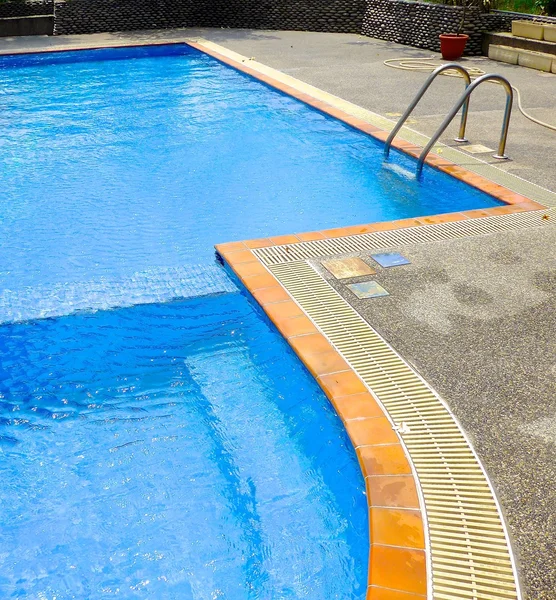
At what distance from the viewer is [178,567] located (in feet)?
9.19

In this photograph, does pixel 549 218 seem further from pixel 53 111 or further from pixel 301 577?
pixel 53 111

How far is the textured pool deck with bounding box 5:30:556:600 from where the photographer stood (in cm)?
249

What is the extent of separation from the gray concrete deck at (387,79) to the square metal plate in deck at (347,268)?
2.62 metres

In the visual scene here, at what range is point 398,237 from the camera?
205 inches

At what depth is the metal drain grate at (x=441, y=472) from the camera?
7.82 feet

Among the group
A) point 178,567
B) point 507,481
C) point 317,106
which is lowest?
point 178,567

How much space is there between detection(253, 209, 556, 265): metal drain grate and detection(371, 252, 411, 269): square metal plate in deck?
161mm

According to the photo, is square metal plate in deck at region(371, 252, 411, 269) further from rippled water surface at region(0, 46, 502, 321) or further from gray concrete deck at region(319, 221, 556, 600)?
rippled water surface at region(0, 46, 502, 321)

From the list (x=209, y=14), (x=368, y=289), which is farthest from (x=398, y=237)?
(x=209, y=14)

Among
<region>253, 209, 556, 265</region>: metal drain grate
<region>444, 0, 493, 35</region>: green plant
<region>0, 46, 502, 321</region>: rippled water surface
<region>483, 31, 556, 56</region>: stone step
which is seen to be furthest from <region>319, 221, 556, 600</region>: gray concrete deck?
<region>444, 0, 493, 35</region>: green plant

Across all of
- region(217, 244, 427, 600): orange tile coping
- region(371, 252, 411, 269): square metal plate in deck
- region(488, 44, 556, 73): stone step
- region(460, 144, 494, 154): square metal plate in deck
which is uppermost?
region(488, 44, 556, 73): stone step

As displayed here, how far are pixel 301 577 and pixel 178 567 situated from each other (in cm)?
52

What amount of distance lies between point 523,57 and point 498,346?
10.2m

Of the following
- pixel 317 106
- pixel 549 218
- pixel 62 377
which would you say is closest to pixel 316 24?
pixel 317 106
